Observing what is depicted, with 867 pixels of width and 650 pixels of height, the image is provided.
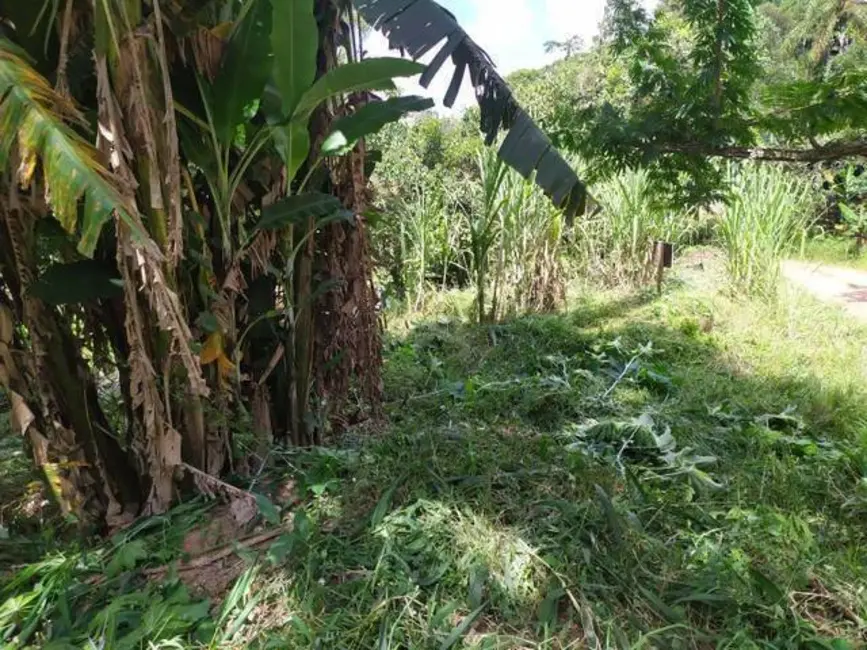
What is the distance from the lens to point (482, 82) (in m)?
2.86

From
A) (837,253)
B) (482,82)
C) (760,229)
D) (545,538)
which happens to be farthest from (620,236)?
(545,538)

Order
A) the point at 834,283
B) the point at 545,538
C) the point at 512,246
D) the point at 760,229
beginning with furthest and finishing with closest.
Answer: the point at 834,283
the point at 512,246
the point at 760,229
the point at 545,538

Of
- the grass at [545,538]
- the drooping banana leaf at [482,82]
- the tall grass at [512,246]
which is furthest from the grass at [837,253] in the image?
the drooping banana leaf at [482,82]

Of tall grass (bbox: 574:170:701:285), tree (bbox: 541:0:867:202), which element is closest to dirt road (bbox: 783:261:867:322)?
tall grass (bbox: 574:170:701:285)

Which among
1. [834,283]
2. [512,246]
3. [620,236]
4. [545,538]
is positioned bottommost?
[834,283]

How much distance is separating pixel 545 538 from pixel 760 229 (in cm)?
471

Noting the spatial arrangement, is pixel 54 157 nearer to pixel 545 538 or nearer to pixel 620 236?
pixel 545 538

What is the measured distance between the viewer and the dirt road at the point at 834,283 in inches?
227

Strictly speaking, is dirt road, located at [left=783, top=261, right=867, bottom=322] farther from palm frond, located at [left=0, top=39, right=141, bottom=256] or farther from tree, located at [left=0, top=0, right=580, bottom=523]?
palm frond, located at [left=0, top=39, right=141, bottom=256]

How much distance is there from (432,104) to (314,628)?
206 centimetres

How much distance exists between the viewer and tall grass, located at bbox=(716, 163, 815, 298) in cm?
523

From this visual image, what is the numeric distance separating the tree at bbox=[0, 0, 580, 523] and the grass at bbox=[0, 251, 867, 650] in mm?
326

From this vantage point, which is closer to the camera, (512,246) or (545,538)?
(545,538)

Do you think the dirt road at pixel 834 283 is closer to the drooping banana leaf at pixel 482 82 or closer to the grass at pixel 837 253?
the grass at pixel 837 253
